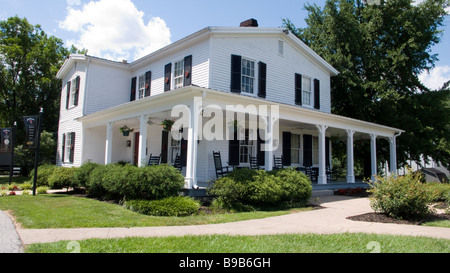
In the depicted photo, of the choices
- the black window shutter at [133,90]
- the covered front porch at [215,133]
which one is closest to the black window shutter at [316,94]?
the covered front porch at [215,133]

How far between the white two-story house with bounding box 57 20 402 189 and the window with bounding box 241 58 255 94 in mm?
47

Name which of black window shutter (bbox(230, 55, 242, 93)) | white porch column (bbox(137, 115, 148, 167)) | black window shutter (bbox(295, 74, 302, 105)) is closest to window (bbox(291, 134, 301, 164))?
Answer: black window shutter (bbox(295, 74, 302, 105))

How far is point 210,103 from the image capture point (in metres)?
10.3

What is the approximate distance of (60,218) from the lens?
7.16 m

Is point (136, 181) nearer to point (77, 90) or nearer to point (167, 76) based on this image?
point (167, 76)

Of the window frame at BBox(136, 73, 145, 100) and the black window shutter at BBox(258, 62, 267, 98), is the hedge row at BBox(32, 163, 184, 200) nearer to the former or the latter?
the window frame at BBox(136, 73, 145, 100)

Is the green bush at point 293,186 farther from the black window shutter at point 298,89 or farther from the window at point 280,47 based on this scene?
the window at point 280,47

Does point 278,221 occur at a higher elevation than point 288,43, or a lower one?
lower

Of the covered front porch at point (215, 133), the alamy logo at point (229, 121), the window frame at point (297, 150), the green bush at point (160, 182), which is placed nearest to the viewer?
the green bush at point (160, 182)

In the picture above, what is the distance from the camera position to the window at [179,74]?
47.8ft

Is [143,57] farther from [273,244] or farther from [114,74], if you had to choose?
[273,244]

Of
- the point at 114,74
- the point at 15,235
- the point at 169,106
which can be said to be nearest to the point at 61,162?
the point at 114,74

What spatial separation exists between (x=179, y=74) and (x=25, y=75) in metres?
18.0
